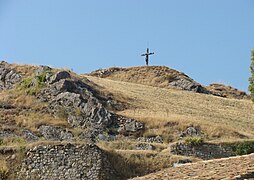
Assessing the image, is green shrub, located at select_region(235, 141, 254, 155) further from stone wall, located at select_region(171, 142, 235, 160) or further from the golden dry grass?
the golden dry grass

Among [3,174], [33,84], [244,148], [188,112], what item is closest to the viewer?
[3,174]

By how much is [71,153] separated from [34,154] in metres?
1.58

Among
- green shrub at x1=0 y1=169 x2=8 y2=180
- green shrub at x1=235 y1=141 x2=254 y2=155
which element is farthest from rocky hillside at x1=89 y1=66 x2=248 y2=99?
green shrub at x1=0 y1=169 x2=8 y2=180

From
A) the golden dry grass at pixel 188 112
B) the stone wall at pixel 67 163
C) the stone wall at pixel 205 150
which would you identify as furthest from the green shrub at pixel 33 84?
the stone wall at pixel 67 163

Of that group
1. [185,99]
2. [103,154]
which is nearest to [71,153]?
[103,154]

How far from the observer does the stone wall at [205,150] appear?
90.0 feet

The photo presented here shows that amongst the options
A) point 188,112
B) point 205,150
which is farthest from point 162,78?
point 205,150

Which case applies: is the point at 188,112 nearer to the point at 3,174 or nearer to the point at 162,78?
the point at 162,78

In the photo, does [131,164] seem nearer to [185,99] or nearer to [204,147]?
[204,147]

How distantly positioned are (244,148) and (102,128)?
8.74 m

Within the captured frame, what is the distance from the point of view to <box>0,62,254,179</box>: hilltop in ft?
75.2

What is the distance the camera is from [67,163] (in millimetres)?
22828

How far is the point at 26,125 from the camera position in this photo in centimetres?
3159

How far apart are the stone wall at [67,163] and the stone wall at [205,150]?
5.59 metres
